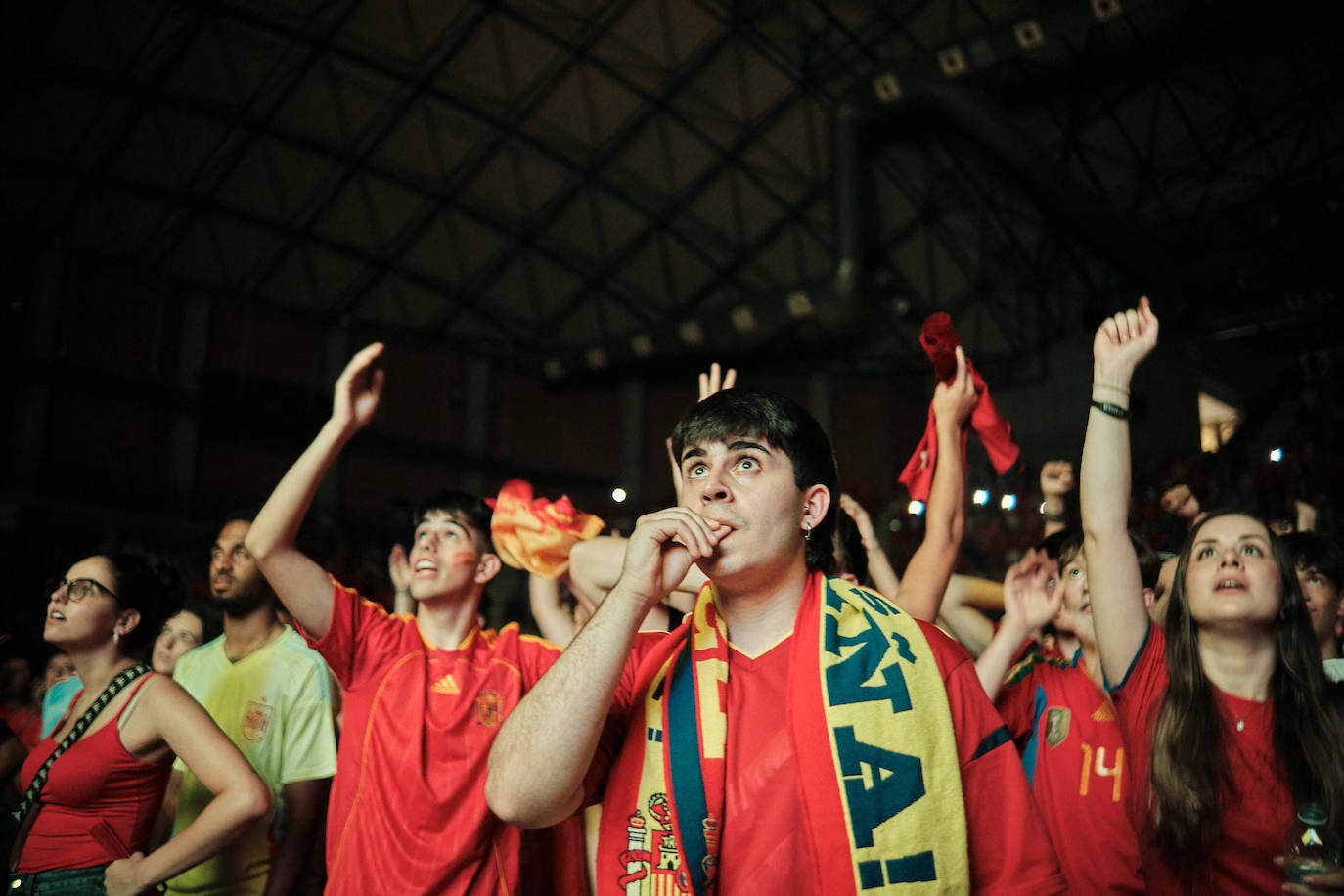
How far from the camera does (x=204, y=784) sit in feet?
9.05

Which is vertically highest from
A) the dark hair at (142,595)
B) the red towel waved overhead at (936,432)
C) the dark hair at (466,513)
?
the red towel waved overhead at (936,432)

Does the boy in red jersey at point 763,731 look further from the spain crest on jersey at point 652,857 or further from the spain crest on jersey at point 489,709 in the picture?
the spain crest on jersey at point 489,709

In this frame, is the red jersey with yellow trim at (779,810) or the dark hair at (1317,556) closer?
the red jersey with yellow trim at (779,810)

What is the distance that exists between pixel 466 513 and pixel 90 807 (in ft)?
4.51

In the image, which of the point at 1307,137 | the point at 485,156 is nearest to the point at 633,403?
the point at 485,156

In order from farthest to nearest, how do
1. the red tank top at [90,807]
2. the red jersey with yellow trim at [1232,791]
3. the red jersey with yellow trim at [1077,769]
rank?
the red tank top at [90,807] → the red jersey with yellow trim at [1077,769] → the red jersey with yellow trim at [1232,791]

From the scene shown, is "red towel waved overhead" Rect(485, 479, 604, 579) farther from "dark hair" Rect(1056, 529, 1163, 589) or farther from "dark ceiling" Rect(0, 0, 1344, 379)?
"dark ceiling" Rect(0, 0, 1344, 379)

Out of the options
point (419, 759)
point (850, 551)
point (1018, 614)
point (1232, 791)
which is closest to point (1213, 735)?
point (1232, 791)

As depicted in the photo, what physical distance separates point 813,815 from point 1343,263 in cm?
1785

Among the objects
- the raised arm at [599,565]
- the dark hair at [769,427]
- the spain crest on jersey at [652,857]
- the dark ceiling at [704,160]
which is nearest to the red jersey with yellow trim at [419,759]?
the raised arm at [599,565]

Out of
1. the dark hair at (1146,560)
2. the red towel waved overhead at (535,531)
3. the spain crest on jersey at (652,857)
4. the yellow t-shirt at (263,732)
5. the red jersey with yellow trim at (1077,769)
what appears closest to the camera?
the spain crest on jersey at (652,857)

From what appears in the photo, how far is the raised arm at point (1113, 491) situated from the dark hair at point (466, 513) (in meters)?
1.85

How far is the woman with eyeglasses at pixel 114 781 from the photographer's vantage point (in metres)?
2.72

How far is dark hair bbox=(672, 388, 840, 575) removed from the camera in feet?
6.27
